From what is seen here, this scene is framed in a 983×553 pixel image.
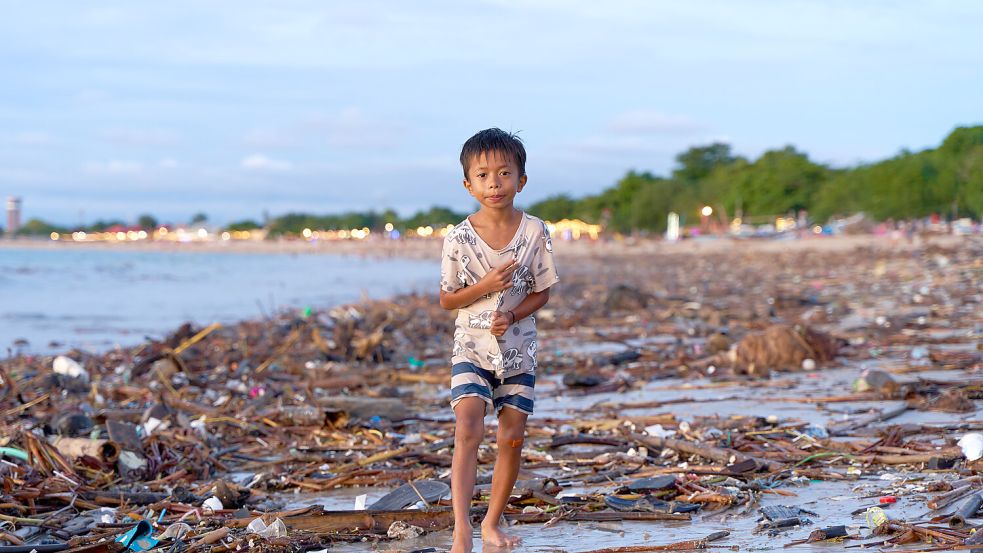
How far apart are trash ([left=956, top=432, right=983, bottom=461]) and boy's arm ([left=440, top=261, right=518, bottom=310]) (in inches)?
99.1

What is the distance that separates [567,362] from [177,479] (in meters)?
5.14

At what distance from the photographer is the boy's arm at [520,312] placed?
3.44m

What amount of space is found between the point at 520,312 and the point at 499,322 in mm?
134

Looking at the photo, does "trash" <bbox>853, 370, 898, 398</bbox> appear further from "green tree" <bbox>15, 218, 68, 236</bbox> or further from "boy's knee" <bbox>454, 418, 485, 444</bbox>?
"green tree" <bbox>15, 218, 68, 236</bbox>

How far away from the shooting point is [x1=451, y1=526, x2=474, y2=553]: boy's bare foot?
3385mm

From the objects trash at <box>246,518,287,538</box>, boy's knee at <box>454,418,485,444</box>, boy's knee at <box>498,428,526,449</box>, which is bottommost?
trash at <box>246,518,287,538</box>

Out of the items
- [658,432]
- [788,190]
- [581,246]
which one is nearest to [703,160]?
[788,190]

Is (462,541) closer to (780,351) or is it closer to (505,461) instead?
(505,461)

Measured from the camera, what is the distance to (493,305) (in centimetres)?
353

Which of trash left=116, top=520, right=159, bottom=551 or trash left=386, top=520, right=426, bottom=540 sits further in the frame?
trash left=386, top=520, right=426, bottom=540

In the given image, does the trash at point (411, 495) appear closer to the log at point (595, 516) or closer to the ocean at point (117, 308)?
the log at point (595, 516)

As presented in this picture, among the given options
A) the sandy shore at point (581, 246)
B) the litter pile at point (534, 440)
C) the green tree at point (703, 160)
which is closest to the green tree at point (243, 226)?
the sandy shore at point (581, 246)

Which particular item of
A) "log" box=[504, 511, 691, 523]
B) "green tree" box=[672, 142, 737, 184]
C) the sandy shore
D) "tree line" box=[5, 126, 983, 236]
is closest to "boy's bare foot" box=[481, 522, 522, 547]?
"log" box=[504, 511, 691, 523]

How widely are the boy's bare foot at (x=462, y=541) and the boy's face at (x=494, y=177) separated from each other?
4.08ft
